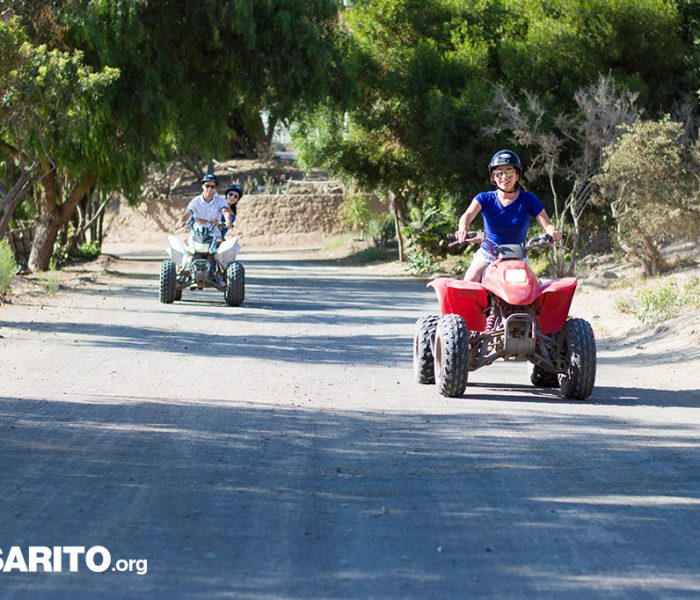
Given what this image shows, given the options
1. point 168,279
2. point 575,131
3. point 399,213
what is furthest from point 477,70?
point 168,279

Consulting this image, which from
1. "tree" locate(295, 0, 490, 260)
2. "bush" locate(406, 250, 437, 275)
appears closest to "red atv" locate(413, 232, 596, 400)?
"tree" locate(295, 0, 490, 260)

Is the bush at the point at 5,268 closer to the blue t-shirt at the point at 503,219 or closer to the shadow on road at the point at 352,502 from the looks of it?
the shadow on road at the point at 352,502

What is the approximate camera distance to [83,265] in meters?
35.0

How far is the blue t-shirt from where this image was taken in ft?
37.3

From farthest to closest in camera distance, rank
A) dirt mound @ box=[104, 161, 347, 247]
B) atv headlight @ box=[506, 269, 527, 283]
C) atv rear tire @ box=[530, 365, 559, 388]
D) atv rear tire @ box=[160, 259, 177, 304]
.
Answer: dirt mound @ box=[104, 161, 347, 247], atv rear tire @ box=[160, 259, 177, 304], atv rear tire @ box=[530, 365, 559, 388], atv headlight @ box=[506, 269, 527, 283]

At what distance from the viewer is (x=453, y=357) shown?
1055 cm

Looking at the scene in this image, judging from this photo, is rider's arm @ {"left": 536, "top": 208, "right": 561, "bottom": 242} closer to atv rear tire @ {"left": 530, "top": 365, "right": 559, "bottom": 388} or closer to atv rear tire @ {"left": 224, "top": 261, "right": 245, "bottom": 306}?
atv rear tire @ {"left": 530, "top": 365, "right": 559, "bottom": 388}

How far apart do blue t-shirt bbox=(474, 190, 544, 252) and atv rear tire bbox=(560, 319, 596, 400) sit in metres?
1.01

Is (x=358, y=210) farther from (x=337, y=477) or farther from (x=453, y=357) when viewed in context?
(x=337, y=477)

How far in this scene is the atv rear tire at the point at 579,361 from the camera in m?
10.6

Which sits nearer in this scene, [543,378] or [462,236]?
[462,236]

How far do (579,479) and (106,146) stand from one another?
71.4ft

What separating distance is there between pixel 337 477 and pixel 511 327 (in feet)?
12.7

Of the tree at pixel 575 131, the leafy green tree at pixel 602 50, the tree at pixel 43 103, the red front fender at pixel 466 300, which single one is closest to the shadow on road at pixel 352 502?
the red front fender at pixel 466 300
